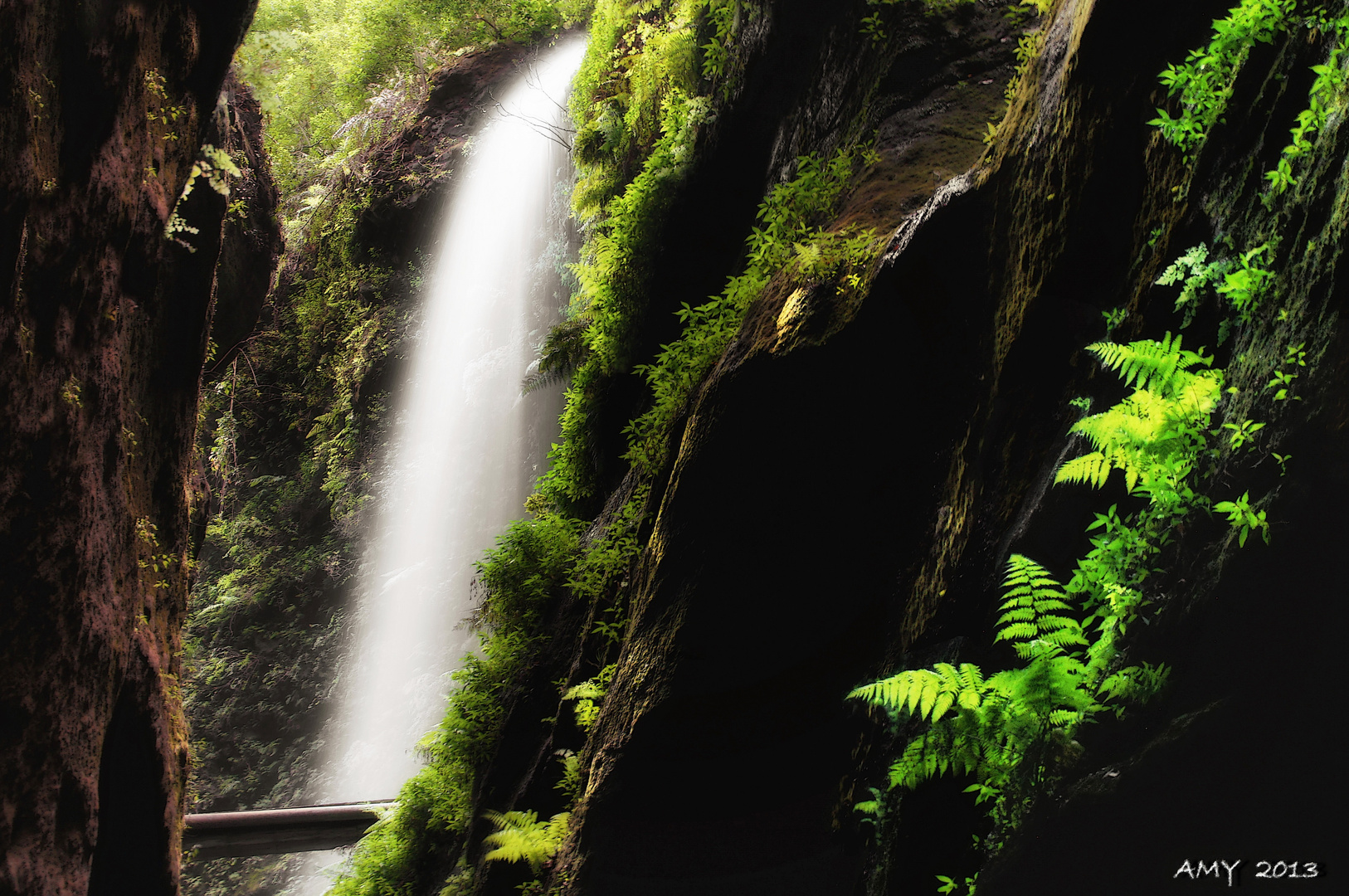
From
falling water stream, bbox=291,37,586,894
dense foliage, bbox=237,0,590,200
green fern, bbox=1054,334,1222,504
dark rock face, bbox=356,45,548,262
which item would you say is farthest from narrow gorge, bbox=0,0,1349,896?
dense foliage, bbox=237,0,590,200

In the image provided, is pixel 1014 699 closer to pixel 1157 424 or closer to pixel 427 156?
pixel 1157 424

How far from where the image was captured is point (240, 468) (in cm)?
1306

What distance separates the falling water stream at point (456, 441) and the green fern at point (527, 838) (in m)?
5.85

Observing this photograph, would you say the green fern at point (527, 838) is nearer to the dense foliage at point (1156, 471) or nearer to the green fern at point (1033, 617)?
the dense foliage at point (1156, 471)

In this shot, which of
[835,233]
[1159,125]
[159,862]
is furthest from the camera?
[159,862]

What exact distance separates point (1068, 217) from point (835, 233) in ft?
4.52

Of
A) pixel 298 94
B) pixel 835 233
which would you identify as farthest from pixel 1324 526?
pixel 298 94

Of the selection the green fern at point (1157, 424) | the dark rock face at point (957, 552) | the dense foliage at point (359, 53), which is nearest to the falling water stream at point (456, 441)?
the dense foliage at point (359, 53)

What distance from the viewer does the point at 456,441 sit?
12.1m

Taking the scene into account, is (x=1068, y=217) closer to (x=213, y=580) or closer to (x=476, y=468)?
(x=476, y=468)

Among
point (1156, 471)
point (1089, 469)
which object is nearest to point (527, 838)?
point (1089, 469)

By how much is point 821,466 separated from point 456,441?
9.68m

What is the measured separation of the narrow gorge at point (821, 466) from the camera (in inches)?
70.2

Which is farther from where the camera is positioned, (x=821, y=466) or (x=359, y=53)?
(x=359, y=53)
